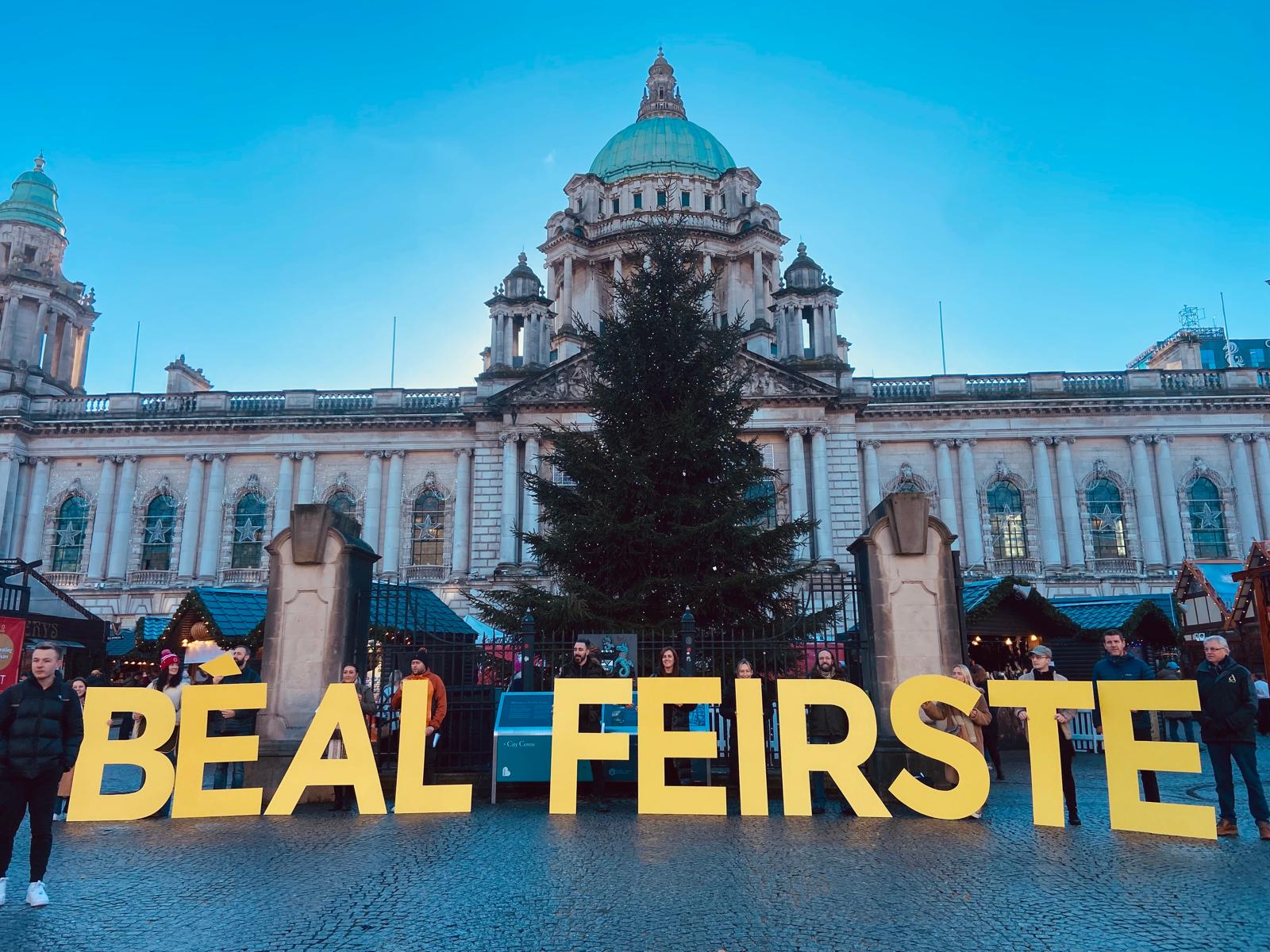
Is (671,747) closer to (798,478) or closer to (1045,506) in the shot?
(798,478)

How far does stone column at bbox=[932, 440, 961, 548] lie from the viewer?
135 ft

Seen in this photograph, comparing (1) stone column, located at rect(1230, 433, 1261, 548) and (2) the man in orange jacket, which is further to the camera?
(1) stone column, located at rect(1230, 433, 1261, 548)

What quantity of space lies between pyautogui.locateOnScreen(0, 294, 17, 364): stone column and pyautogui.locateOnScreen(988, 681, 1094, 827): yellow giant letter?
51008 millimetres

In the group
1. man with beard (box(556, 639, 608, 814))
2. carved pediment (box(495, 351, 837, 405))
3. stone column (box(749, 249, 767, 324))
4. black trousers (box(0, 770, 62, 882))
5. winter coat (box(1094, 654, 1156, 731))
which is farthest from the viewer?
stone column (box(749, 249, 767, 324))

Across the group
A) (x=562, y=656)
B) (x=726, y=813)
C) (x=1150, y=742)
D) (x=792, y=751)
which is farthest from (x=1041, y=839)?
(x=562, y=656)

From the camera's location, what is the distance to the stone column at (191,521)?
42656 millimetres

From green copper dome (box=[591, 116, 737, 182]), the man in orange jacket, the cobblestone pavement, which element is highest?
green copper dome (box=[591, 116, 737, 182])

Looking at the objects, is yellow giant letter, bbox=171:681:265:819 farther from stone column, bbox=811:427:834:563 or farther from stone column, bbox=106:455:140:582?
stone column, bbox=106:455:140:582

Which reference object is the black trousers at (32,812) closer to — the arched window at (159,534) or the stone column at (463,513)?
the stone column at (463,513)

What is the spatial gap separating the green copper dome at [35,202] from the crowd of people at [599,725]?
44526 millimetres

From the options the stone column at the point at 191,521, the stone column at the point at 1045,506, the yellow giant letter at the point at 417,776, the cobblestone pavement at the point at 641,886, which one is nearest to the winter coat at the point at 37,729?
the cobblestone pavement at the point at 641,886

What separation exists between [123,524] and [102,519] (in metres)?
1.06

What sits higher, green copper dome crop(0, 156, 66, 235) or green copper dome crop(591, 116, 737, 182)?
green copper dome crop(591, 116, 737, 182)

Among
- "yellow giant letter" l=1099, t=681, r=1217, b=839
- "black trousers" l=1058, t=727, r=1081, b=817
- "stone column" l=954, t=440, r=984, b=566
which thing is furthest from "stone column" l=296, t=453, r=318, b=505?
"yellow giant letter" l=1099, t=681, r=1217, b=839
